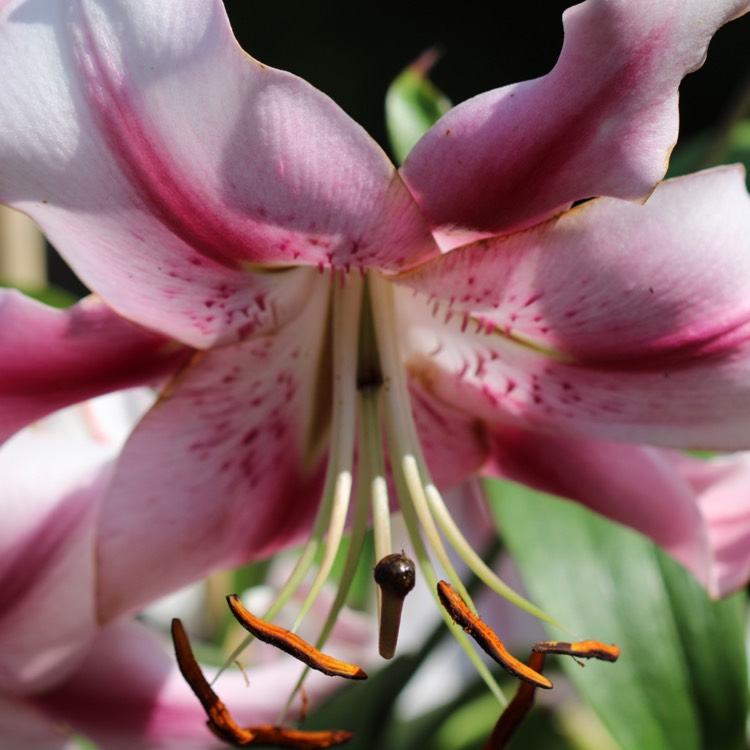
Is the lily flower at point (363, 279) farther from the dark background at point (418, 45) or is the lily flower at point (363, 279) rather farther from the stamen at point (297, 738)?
the dark background at point (418, 45)

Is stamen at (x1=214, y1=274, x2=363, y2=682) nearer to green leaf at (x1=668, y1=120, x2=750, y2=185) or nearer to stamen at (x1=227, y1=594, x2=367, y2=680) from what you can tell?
stamen at (x1=227, y1=594, x2=367, y2=680)

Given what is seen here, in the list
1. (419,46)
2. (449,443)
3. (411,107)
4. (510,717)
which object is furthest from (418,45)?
(510,717)

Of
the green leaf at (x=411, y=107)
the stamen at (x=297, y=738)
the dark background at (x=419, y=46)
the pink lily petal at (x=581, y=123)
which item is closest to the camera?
the pink lily petal at (x=581, y=123)

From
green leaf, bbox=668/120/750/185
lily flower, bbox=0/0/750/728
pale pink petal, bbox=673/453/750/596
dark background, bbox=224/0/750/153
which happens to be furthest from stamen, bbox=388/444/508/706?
dark background, bbox=224/0/750/153

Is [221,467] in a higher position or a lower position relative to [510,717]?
higher

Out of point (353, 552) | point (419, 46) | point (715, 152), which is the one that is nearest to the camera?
point (353, 552)

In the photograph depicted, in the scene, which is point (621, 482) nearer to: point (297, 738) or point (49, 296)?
point (297, 738)

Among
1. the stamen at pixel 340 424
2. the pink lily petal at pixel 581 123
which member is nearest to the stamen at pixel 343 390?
the stamen at pixel 340 424
